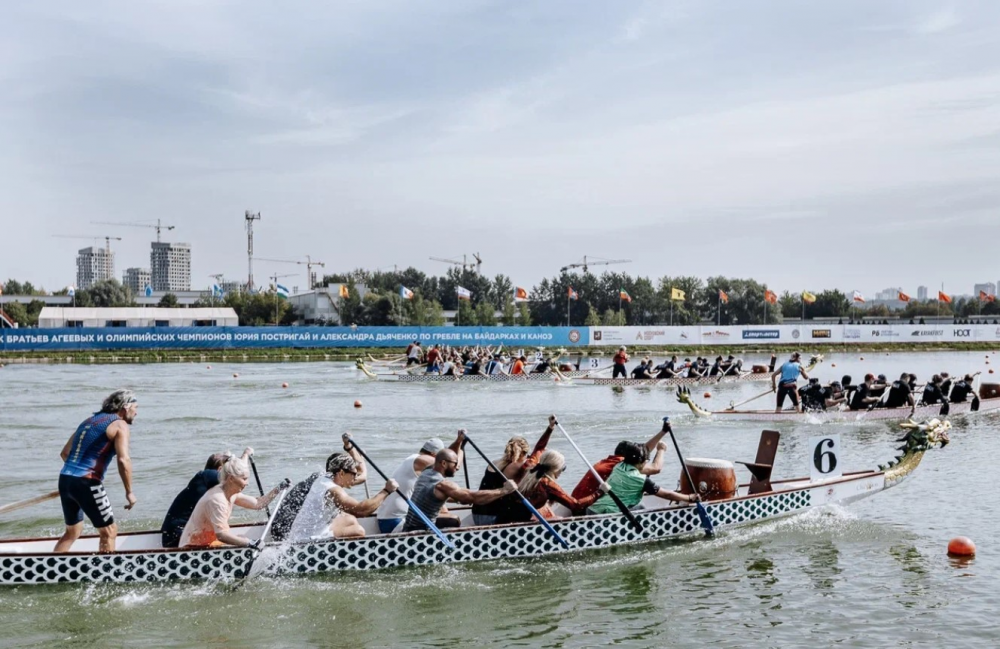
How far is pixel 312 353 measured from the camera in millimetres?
56656

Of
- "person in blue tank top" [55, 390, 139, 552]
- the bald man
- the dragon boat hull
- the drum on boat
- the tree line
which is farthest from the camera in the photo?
the tree line

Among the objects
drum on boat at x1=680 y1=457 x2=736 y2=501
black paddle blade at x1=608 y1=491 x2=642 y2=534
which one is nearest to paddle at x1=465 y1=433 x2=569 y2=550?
black paddle blade at x1=608 y1=491 x2=642 y2=534

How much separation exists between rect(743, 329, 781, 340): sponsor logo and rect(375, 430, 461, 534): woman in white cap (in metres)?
55.2

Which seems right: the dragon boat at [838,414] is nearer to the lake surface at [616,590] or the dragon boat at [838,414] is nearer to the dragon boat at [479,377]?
the lake surface at [616,590]

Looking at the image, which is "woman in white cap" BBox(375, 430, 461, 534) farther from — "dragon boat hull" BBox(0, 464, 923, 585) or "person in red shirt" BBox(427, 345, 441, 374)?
"person in red shirt" BBox(427, 345, 441, 374)

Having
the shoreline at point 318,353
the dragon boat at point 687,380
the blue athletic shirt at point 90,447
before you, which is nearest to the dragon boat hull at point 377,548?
the blue athletic shirt at point 90,447

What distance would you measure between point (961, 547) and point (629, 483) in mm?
4174

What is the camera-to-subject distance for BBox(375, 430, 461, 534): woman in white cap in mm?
10391

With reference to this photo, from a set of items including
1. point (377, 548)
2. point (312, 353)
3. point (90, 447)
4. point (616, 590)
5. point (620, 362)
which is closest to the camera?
point (90, 447)

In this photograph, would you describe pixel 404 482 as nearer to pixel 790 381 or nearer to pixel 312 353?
pixel 790 381

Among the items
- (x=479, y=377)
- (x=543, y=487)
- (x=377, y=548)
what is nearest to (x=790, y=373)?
(x=543, y=487)

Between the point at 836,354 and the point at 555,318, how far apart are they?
2382 inches

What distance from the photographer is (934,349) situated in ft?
208

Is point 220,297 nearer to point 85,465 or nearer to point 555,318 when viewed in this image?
point 555,318
